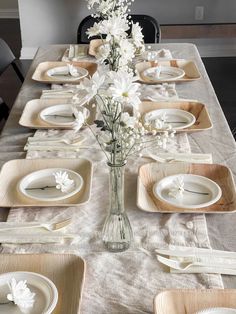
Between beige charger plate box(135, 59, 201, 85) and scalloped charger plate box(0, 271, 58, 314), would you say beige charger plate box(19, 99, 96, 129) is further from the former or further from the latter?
scalloped charger plate box(0, 271, 58, 314)

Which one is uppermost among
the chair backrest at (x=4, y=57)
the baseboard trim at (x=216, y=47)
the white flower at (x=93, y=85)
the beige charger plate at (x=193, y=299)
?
the white flower at (x=93, y=85)

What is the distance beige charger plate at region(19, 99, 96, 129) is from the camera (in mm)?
1810

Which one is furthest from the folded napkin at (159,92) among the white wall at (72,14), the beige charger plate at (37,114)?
the white wall at (72,14)

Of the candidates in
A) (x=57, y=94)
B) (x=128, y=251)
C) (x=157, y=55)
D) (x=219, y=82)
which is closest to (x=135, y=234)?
(x=128, y=251)

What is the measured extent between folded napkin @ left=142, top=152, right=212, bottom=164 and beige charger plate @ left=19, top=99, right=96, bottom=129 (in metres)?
0.34

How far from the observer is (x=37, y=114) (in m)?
1.91

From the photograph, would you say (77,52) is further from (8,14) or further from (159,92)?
(8,14)

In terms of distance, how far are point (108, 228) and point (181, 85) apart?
116 cm

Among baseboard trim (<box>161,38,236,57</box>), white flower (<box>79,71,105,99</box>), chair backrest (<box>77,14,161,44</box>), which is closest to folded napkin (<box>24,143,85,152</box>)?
white flower (<box>79,71,105,99</box>)

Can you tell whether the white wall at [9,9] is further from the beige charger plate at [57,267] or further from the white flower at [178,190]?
the beige charger plate at [57,267]

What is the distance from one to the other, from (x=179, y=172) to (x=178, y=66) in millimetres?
998

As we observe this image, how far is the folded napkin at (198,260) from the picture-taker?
112 cm

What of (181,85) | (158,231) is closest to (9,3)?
(181,85)

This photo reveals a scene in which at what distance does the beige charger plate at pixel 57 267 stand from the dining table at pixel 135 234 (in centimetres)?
2
